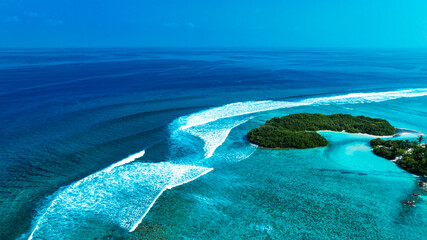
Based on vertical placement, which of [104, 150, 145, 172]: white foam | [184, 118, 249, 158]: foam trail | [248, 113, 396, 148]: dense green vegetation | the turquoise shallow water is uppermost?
[248, 113, 396, 148]: dense green vegetation

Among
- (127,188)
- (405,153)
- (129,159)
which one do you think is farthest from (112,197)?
(405,153)

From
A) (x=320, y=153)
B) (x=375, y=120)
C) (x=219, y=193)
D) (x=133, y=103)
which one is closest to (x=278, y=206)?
(x=219, y=193)

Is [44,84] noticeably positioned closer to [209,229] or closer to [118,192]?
[118,192]

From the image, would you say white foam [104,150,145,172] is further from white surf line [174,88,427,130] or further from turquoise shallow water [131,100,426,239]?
white surf line [174,88,427,130]

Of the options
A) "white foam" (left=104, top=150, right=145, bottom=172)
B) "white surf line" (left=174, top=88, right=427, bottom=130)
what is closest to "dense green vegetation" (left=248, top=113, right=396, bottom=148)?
"white surf line" (left=174, top=88, right=427, bottom=130)

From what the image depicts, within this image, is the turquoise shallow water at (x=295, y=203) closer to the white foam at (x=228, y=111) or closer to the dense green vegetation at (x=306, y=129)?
the dense green vegetation at (x=306, y=129)

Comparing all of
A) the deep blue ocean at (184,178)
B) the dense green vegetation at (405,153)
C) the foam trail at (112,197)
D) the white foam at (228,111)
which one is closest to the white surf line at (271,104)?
the white foam at (228,111)
